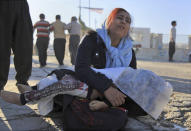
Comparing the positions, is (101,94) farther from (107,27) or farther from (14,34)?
(14,34)

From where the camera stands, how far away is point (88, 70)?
1.95 m

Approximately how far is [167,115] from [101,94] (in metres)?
0.84

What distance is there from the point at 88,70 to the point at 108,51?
1.08 feet

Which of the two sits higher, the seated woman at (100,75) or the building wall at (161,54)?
the seated woman at (100,75)

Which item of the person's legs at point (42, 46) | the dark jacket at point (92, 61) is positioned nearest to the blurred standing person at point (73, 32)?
the person's legs at point (42, 46)

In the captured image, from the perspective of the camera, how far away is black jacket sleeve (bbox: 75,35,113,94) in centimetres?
184

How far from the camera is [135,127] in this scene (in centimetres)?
195

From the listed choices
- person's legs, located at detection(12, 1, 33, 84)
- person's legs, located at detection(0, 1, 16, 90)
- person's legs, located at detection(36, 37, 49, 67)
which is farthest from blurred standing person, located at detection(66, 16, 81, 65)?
person's legs, located at detection(0, 1, 16, 90)

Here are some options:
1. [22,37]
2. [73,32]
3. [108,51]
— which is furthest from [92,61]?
[73,32]

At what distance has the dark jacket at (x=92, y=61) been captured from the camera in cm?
185

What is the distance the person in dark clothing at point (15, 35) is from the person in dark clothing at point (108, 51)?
2.50 feet

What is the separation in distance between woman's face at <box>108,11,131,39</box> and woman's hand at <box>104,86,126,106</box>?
1.99 feet

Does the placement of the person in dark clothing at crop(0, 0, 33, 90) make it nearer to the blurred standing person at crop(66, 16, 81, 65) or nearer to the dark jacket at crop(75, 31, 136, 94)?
the dark jacket at crop(75, 31, 136, 94)

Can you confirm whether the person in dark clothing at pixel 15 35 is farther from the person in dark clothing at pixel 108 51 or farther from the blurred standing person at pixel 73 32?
the blurred standing person at pixel 73 32
